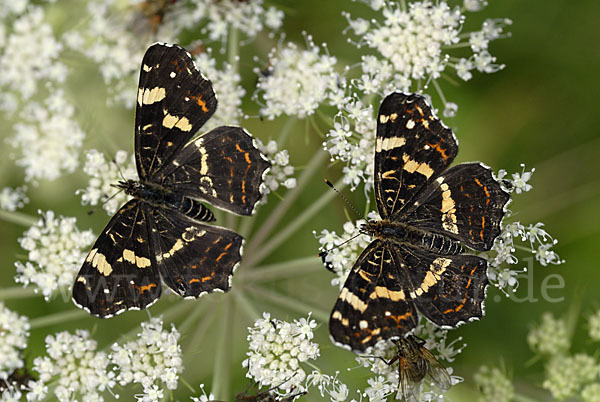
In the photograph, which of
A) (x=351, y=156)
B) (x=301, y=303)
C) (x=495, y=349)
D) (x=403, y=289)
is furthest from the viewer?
(x=495, y=349)

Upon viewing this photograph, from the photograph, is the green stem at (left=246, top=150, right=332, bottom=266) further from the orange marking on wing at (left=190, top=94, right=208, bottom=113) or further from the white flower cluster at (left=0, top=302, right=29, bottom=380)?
the white flower cluster at (left=0, top=302, right=29, bottom=380)

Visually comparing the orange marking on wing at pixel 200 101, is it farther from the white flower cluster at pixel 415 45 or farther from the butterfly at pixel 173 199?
the white flower cluster at pixel 415 45

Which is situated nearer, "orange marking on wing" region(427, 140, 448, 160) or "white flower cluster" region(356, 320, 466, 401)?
"orange marking on wing" region(427, 140, 448, 160)

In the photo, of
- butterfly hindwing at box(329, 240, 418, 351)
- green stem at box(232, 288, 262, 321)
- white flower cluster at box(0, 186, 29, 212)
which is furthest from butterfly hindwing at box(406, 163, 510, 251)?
white flower cluster at box(0, 186, 29, 212)

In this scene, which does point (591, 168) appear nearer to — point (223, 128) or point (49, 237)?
point (223, 128)

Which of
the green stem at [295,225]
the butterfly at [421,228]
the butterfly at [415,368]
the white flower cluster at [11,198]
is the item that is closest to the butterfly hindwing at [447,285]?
the butterfly at [421,228]

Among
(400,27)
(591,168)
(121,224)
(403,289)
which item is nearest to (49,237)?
(121,224)
